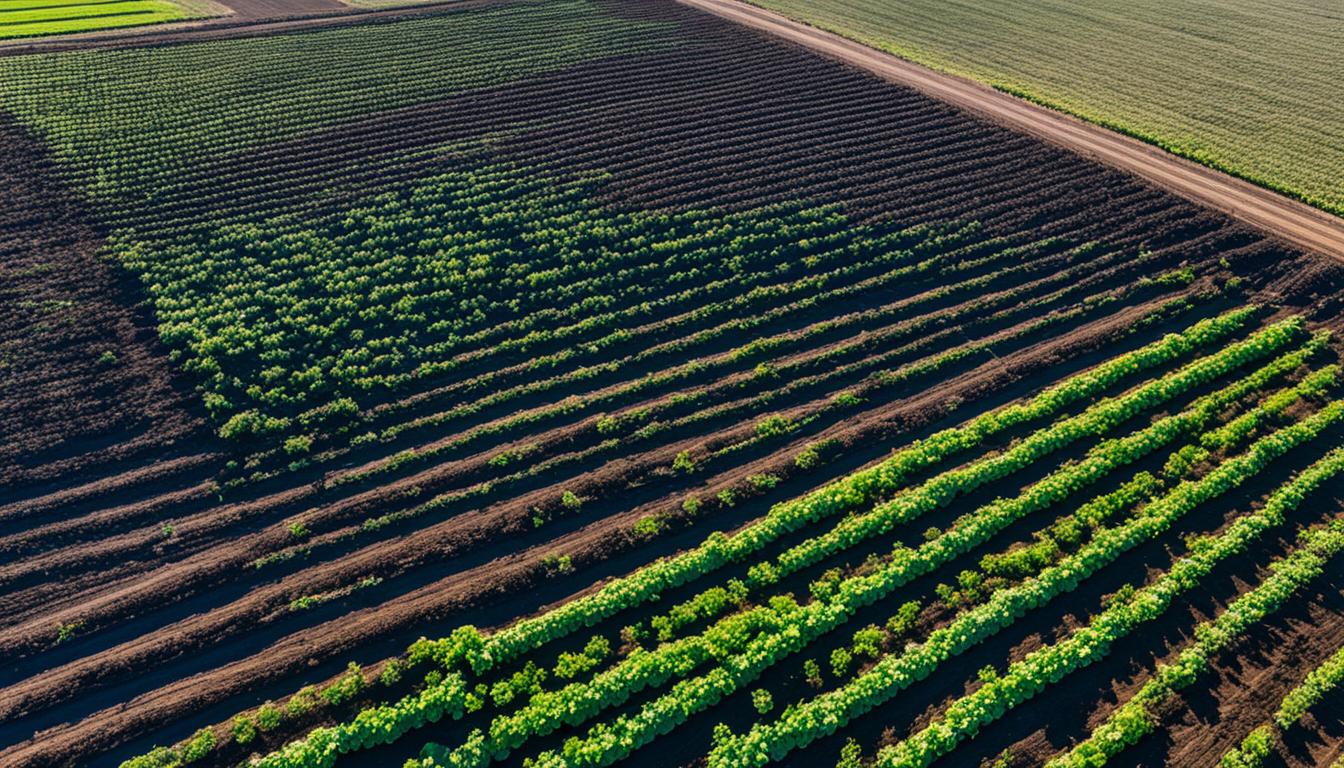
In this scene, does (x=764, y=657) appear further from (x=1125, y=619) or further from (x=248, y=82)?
(x=248, y=82)

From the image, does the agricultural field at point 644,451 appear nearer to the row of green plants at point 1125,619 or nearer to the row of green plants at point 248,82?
the row of green plants at point 1125,619

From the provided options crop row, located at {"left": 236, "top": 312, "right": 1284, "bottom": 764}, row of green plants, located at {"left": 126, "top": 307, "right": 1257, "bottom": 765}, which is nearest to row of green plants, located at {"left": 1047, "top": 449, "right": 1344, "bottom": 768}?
crop row, located at {"left": 236, "top": 312, "right": 1284, "bottom": 764}

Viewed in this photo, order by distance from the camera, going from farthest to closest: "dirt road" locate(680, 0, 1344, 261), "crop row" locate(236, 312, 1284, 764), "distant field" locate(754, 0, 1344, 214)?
"distant field" locate(754, 0, 1344, 214) → "dirt road" locate(680, 0, 1344, 261) → "crop row" locate(236, 312, 1284, 764)

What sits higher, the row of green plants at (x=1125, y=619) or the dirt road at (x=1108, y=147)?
the dirt road at (x=1108, y=147)

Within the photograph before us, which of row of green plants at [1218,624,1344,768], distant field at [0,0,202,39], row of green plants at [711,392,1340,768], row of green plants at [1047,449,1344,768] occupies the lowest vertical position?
row of green plants at [1218,624,1344,768]

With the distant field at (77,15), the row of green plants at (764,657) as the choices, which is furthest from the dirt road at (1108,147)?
the distant field at (77,15)

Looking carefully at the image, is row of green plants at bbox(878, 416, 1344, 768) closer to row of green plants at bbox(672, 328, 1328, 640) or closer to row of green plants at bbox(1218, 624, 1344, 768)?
row of green plants at bbox(1218, 624, 1344, 768)
